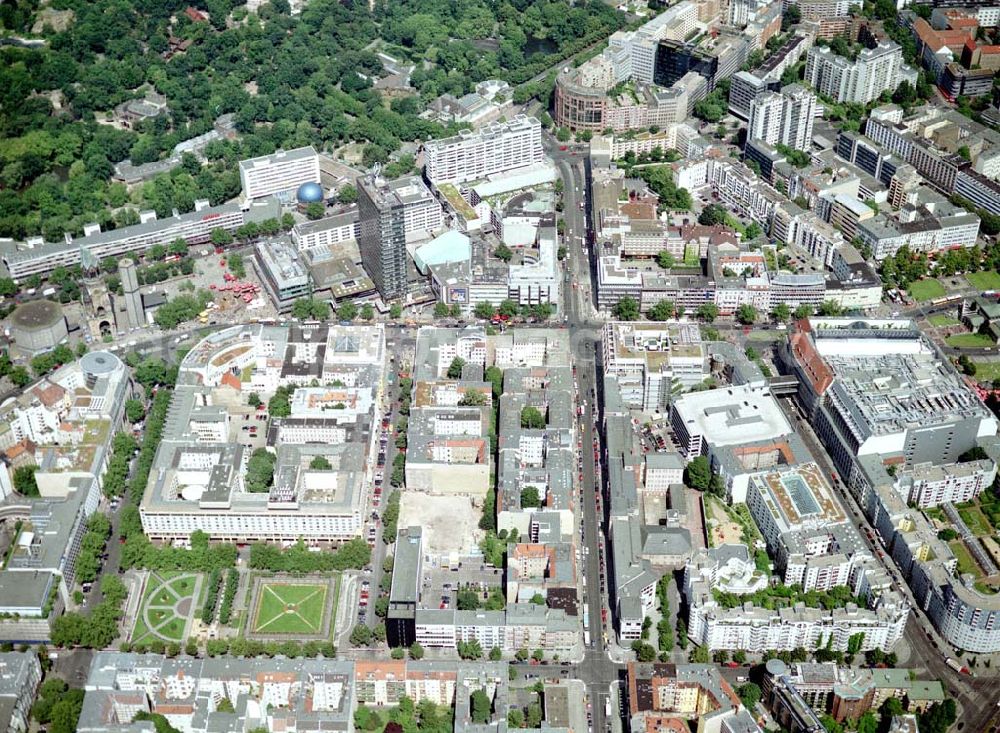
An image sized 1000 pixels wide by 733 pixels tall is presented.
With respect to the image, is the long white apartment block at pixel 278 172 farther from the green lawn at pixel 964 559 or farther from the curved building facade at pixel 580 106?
the green lawn at pixel 964 559

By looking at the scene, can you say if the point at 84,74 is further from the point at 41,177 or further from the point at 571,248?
the point at 571,248

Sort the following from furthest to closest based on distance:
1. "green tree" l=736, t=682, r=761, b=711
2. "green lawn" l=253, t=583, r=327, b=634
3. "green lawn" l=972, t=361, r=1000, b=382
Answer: "green lawn" l=972, t=361, r=1000, b=382 < "green lawn" l=253, t=583, r=327, b=634 < "green tree" l=736, t=682, r=761, b=711

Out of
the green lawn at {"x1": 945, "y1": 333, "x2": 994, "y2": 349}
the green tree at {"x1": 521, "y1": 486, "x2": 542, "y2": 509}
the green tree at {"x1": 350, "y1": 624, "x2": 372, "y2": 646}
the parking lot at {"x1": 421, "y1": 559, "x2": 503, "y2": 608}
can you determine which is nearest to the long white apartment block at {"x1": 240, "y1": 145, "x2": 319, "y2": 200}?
the green tree at {"x1": 521, "y1": 486, "x2": 542, "y2": 509}

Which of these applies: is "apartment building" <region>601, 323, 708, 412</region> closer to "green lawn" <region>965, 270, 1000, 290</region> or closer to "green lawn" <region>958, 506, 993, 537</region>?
"green lawn" <region>958, 506, 993, 537</region>

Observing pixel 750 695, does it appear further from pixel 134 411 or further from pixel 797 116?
pixel 797 116

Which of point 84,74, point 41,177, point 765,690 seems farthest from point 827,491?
point 84,74

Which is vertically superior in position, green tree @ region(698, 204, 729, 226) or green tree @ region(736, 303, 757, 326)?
green tree @ region(698, 204, 729, 226)
